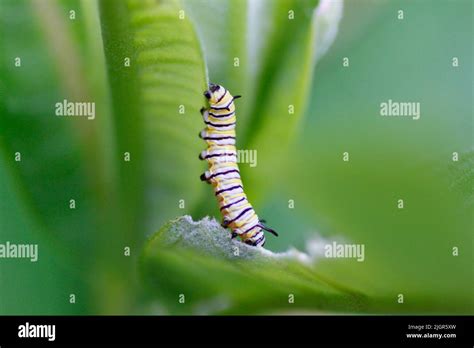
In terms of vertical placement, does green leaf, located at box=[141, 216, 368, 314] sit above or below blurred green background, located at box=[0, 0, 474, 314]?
below

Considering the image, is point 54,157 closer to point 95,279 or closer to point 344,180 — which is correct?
point 95,279
